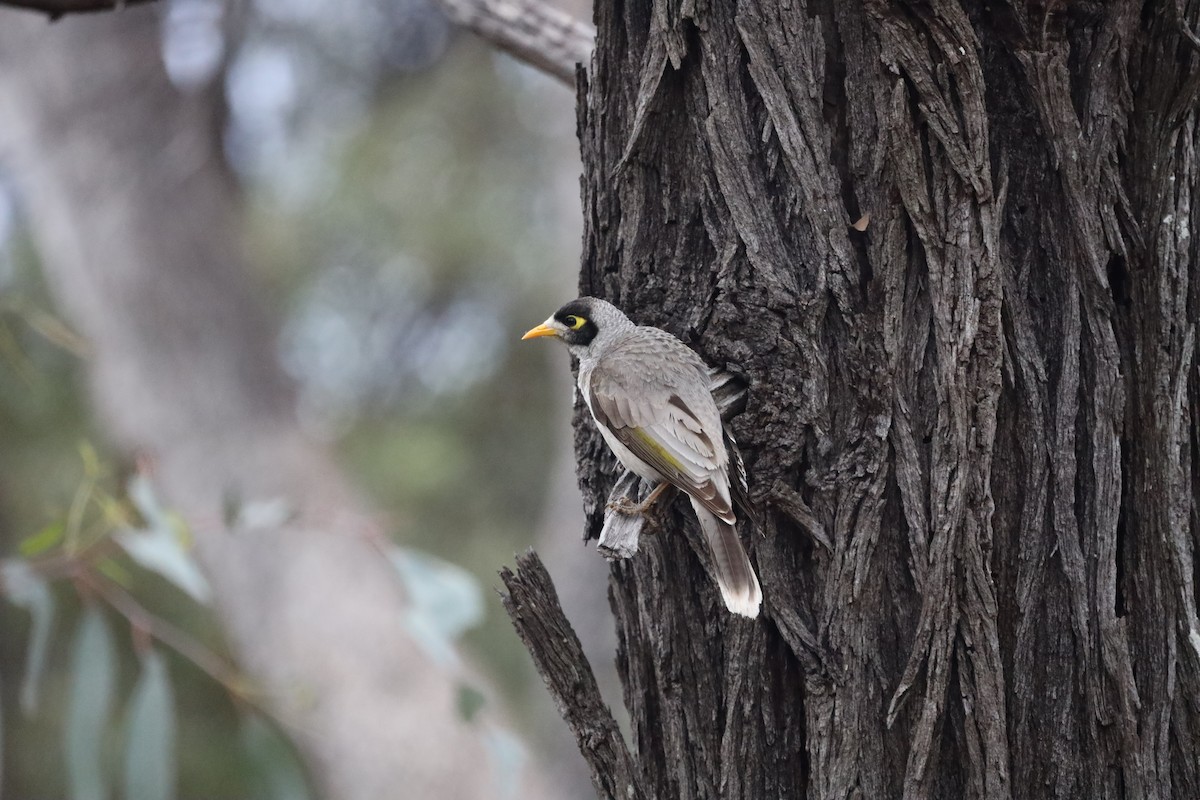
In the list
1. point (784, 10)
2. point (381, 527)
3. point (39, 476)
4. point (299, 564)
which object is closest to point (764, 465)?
point (784, 10)

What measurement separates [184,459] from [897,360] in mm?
4392

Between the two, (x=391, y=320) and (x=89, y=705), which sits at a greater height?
(x=391, y=320)

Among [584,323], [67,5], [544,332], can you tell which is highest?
[67,5]

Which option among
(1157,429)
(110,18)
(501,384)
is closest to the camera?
(1157,429)

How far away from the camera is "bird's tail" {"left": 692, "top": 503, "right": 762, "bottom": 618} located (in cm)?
179

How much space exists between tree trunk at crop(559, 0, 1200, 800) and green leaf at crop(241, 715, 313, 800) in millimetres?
1801

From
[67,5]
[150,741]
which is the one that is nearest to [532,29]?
[67,5]

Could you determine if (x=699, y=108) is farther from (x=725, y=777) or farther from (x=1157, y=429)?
(x=725, y=777)

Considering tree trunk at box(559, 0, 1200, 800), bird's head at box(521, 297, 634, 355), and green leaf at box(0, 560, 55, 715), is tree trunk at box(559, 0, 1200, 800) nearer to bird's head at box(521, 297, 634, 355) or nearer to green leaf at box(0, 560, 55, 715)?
bird's head at box(521, 297, 634, 355)

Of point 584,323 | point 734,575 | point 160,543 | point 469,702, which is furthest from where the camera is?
point 160,543

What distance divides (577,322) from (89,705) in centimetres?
171

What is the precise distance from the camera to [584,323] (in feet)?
8.66

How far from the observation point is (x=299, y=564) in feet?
17.1

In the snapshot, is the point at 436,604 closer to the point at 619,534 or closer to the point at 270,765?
the point at 270,765
